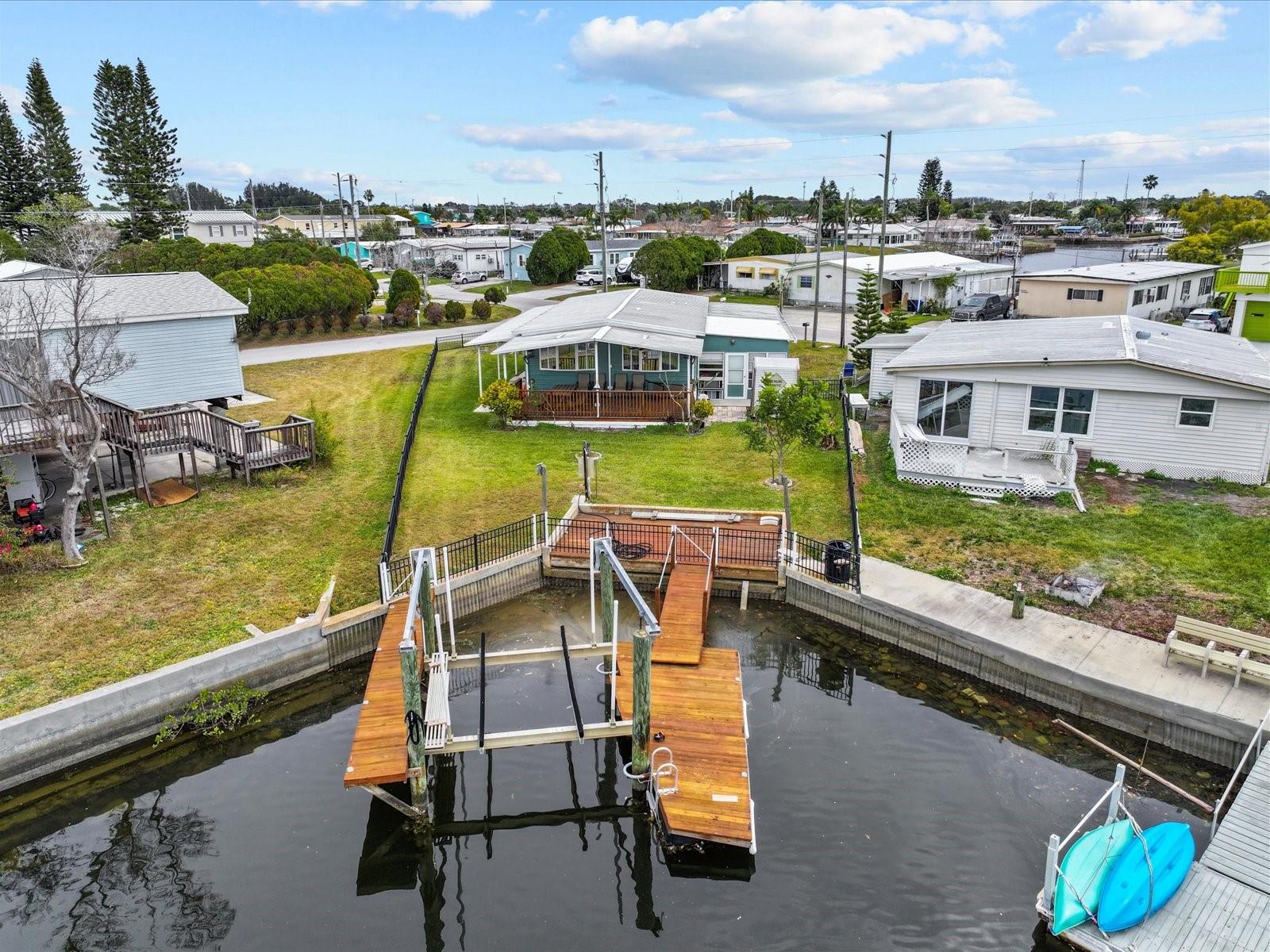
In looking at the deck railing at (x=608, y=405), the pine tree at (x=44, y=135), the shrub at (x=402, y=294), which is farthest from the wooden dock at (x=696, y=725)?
the pine tree at (x=44, y=135)

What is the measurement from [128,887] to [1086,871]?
10.4m

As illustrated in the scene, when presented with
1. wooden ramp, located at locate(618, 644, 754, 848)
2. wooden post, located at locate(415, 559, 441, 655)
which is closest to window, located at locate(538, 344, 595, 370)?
wooden post, located at locate(415, 559, 441, 655)

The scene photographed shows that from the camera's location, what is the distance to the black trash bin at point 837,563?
1527cm

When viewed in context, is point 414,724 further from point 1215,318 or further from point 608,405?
point 1215,318

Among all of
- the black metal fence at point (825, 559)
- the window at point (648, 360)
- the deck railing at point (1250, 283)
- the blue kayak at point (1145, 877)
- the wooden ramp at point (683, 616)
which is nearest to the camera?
the blue kayak at point (1145, 877)

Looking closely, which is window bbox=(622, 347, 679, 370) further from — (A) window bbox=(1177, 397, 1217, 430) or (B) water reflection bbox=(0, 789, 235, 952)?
(B) water reflection bbox=(0, 789, 235, 952)

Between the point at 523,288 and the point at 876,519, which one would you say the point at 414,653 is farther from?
the point at 523,288

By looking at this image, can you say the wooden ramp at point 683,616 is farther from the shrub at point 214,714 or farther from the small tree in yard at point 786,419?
the shrub at point 214,714

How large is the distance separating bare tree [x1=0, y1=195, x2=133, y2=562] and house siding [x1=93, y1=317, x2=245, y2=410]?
52 centimetres

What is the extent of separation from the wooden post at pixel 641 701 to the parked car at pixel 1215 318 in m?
37.7

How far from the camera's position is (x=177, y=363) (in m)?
22.7

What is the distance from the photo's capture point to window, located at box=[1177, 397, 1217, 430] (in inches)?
768

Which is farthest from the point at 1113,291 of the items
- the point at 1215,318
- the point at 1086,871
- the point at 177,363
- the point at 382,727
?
the point at 382,727

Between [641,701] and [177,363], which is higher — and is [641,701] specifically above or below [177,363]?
below
